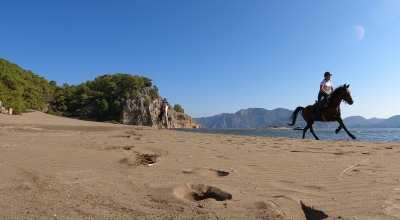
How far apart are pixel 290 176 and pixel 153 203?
6.40ft

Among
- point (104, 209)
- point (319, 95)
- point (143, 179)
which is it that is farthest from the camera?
point (319, 95)

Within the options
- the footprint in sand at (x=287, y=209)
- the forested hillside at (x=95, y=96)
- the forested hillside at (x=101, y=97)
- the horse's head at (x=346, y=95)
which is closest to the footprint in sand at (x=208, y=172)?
the footprint in sand at (x=287, y=209)

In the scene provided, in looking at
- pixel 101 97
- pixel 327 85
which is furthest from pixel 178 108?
pixel 327 85

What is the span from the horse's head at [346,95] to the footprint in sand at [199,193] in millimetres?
9409

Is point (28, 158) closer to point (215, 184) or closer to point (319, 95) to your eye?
point (215, 184)

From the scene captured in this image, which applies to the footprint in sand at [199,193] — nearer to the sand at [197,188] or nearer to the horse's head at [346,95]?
the sand at [197,188]

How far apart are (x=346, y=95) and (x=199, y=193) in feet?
31.4

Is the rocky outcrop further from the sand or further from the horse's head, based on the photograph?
the sand

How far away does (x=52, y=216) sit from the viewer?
1988 millimetres

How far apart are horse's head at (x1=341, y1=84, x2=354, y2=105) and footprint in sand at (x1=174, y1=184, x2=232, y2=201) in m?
9.41

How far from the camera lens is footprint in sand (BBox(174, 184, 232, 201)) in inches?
101

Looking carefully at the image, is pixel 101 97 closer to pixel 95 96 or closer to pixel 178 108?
pixel 95 96

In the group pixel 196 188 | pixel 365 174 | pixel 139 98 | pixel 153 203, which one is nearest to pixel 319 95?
pixel 365 174

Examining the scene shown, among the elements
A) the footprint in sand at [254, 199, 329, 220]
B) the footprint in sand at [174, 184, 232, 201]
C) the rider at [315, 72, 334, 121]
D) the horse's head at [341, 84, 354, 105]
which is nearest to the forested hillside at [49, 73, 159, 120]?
the rider at [315, 72, 334, 121]
